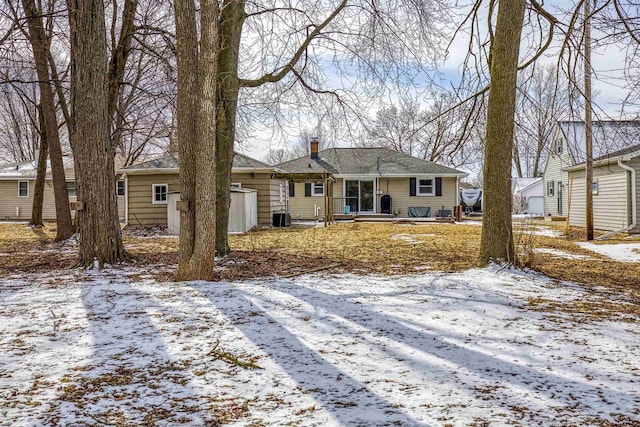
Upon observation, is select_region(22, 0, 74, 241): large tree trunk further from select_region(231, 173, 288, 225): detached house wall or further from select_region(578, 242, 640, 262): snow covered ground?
select_region(578, 242, 640, 262): snow covered ground

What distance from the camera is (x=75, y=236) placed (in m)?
13.8

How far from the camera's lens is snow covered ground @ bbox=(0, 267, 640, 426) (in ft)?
8.77

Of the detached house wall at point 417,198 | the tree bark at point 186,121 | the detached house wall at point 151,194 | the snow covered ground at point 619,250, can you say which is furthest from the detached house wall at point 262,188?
the tree bark at point 186,121

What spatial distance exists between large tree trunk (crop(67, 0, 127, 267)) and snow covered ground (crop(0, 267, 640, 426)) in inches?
78.7

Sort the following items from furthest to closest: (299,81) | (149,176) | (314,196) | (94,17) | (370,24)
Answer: (314,196), (149,176), (299,81), (370,24), (94,17)

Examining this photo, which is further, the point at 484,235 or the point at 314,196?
the point at 314,196

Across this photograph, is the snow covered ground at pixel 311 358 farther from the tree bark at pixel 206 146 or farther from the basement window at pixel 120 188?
the basement window at pixel 120 188

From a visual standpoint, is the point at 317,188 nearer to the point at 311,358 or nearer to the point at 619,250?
the point at 619,250

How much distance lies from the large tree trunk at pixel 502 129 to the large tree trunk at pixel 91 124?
5.98 meters

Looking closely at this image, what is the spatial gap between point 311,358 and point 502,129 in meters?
4.89

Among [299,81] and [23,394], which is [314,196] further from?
[23,394]

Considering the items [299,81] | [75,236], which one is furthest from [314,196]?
[299,81]

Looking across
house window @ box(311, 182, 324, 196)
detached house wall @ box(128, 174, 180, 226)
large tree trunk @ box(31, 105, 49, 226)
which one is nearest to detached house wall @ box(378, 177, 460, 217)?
house window @ box(311, 182, 324, 196)

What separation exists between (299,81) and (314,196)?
14.4m
